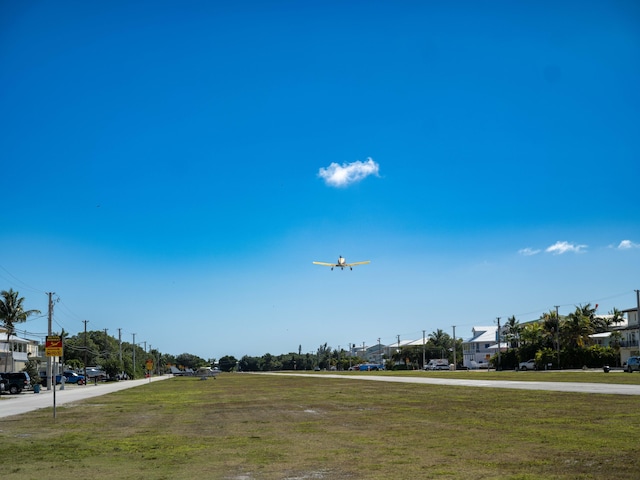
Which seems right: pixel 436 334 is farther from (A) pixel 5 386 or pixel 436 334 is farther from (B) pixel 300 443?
(B) pixel 300 443

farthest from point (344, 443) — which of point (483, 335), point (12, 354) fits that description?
point (483, 335)

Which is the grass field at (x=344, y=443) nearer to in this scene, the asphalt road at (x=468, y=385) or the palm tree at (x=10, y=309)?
the asphalt road at (x=468, y=385)

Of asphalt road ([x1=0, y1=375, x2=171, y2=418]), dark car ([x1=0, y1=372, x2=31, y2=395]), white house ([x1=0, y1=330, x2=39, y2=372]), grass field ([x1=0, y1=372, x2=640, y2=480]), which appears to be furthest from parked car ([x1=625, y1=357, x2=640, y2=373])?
white house ([x1=0, y1=330, x2=39, y2=372])

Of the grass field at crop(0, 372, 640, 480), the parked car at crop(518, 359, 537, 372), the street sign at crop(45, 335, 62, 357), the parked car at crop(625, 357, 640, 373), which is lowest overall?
the parked car at crop(518, 359, 537, 372)

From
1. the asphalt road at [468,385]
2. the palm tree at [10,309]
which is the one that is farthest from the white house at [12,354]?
the asphalt road at [468,385]

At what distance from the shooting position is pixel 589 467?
11.9 meters

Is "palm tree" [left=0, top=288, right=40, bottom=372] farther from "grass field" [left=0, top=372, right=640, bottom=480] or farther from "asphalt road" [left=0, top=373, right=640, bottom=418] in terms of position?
"grass field" [left=0, top=372, right=640, bottom=480]

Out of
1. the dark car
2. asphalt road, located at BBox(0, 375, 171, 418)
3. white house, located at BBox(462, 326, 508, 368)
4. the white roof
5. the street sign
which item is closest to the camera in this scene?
the street sign

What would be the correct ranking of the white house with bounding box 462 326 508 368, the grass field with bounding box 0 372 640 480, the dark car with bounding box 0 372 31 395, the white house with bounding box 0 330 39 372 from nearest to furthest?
the grass field with bounding box 0 372 640 480
the dark car with bounding box 0 372 31 395
the white house with bounding box 0 330 39 372
the white house with bounding box 462 326 508 368

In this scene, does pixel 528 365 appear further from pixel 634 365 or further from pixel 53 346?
pixel 53 346

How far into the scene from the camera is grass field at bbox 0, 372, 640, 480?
1231cm

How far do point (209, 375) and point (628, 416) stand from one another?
9052 cm

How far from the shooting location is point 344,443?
16375 mm

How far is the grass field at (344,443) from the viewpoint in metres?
12.3
